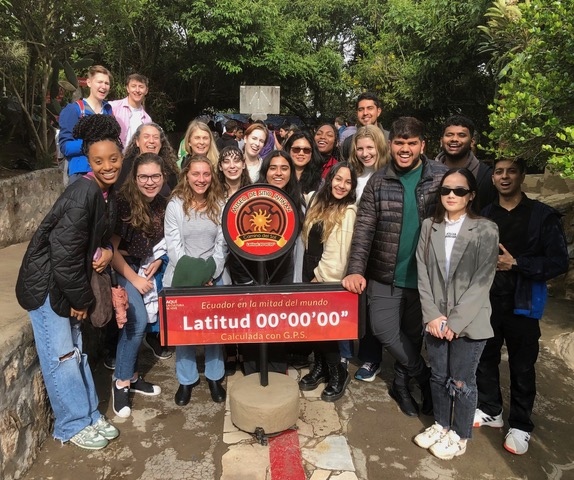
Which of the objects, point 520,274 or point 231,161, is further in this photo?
point 231,161

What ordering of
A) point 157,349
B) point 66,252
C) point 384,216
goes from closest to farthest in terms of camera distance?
1. point 66,252
2. point 384,216
3. point 157,349

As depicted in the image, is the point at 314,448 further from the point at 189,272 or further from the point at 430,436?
the point at 189,272

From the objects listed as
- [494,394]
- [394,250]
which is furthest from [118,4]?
[494,394]

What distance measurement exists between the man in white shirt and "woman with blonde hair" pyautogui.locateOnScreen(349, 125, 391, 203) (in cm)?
226

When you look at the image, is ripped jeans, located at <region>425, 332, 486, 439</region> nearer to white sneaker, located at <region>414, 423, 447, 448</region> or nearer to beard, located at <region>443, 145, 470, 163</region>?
white sneaker, located at <region>414, 423, 447, 448</region>

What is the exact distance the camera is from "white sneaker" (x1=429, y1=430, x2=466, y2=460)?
3074mm

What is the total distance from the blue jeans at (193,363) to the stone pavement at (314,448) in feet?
0.78

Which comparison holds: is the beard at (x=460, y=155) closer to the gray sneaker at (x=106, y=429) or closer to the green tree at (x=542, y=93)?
the green tree at (x=542, y=93)

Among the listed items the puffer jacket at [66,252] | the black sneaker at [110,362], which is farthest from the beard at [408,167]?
the black sneaker at [110,362]

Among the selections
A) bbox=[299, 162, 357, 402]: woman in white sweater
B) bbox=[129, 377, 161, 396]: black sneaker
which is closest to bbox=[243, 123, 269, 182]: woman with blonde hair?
bbox=[299, 162, 357, 402]: woman in white sweater

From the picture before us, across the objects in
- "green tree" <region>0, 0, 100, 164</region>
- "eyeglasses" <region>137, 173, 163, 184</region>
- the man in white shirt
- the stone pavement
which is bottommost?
the stone pavement

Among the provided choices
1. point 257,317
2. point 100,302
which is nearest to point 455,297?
point 257,317

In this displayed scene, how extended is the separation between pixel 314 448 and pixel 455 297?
1.33m

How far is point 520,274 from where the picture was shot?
3.11m
